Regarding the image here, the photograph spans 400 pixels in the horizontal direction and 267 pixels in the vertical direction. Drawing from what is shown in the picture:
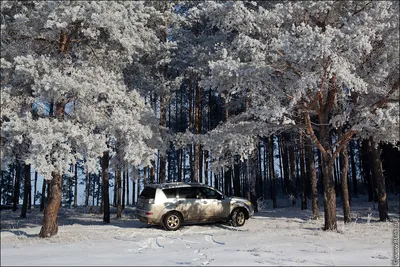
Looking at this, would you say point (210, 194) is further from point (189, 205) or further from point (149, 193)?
point (149, 193)

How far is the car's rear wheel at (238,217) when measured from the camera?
13742mm

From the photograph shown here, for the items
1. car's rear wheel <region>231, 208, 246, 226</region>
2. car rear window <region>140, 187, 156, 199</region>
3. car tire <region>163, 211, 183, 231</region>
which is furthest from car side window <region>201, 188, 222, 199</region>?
car rear window <region>140, 187, 156, 199</region>

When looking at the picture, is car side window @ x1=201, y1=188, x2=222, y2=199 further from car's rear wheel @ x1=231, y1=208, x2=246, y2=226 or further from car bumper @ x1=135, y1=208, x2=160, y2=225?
car bumper @ x1=135, y1=208, x2=160, y2=225

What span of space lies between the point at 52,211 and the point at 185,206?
4905 mm

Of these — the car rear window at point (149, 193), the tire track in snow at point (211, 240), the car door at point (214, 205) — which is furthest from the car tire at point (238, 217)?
the car rear window at point (149, 193)

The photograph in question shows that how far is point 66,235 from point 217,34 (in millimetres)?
13026

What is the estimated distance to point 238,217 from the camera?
45.5ft

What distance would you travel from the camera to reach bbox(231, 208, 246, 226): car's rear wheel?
13.7 metres

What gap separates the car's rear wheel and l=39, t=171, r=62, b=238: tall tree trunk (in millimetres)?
6827

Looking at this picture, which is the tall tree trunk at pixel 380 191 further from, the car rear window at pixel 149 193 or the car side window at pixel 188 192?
the car rear window at pixel 149 193

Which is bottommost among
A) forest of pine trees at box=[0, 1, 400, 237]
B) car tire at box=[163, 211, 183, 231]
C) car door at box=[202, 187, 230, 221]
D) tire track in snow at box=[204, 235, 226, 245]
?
tire track in snow at box=[204, 235, 226, 245]

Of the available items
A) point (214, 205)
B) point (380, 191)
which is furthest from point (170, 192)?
point (380, 191)

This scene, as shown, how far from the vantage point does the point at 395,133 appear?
34.5ft

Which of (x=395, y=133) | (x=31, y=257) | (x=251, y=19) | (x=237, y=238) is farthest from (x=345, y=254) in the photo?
(x=251, y=19)
